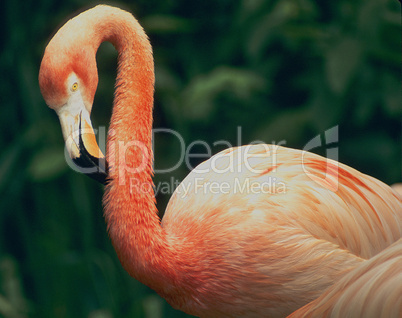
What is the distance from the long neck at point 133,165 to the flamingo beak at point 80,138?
0.32ft

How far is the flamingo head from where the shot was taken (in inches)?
65.3

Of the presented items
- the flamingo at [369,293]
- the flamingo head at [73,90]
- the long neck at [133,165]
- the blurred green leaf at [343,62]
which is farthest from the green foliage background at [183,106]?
the flamingo at [369,293]

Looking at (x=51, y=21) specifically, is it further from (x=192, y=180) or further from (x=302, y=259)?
(x=302, y=259)

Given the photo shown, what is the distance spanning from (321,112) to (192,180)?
3.01 feet

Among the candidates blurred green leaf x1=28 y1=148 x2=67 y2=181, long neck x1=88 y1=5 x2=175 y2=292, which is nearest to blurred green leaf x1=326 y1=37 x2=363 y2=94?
long neck x1=88 y1=5 x2=175 y2=292

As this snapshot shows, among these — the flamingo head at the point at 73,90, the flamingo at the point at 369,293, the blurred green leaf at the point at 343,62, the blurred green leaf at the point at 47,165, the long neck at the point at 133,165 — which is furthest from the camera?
the blurred green leaf at the point at 47,165

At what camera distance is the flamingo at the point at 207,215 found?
68.3 inches

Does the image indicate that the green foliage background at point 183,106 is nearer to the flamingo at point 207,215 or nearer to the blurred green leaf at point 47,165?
the blurred green leaf at point 47,165

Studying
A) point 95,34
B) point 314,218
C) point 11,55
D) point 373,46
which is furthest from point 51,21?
point 314,218

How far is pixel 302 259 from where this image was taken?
1.78 metres

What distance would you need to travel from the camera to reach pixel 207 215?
6.13ft

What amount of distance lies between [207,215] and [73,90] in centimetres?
60

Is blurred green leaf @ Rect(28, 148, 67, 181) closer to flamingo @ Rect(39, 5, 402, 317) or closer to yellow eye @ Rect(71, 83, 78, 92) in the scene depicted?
flamingo @ Rect(39, 5, 402, 317)

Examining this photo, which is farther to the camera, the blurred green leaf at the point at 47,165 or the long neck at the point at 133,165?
the blurred green leaf at the point at 47,165
